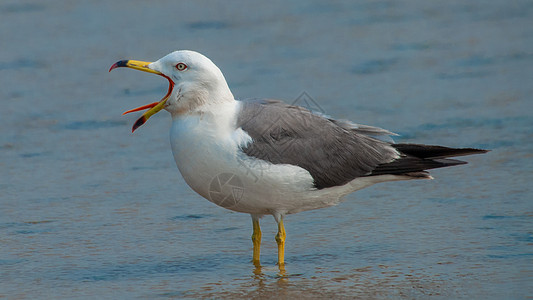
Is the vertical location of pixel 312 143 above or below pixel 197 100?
below

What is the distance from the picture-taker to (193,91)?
18.0 ft

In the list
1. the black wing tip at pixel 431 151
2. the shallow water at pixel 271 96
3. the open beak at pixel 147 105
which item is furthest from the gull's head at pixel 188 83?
the black wing tip at pixel 431 151

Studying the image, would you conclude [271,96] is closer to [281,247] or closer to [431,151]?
[431,151]

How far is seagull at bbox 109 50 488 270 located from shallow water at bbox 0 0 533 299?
0.42 m

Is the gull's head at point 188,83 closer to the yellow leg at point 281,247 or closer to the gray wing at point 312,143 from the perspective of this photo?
the gray wing at point 312,143

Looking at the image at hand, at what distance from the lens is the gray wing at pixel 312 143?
18.1ft

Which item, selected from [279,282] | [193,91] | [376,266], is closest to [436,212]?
[376,266]

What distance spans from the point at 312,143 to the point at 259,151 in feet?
1.48

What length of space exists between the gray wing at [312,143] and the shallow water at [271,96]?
0.51m

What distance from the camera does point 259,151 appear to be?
541 centimetres

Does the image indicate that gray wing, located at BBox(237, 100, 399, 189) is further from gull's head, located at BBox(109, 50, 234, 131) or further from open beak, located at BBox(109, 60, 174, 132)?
open beak, located at BBox(109, 60, 174, 132)

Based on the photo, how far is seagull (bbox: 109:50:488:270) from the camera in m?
5.35

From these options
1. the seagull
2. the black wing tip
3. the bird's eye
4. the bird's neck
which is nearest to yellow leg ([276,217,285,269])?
the seagull

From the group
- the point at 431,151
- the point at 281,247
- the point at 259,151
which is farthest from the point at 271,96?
the point at 259,151
